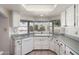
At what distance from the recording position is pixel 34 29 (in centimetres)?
422

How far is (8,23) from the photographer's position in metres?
3.37

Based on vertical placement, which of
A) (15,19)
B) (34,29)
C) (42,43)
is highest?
(15,19)

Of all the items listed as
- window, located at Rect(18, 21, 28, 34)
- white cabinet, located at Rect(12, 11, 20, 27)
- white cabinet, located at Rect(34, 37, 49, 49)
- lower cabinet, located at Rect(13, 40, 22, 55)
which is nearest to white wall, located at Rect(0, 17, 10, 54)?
white cabinet, located at Rect(12, 11, 20, 27)

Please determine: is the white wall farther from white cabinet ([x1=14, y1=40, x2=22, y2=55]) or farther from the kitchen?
white cabinet ([x1=14, y1=40, x2=22, y2=55])

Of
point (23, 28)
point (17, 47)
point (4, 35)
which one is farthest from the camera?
point (23, 28)

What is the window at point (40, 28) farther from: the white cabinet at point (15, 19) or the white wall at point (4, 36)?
the white wall at point (4, 36)

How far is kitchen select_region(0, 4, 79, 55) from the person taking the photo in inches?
126

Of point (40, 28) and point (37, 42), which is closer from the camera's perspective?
point (37, 42)

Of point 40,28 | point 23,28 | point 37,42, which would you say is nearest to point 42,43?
point 37,42

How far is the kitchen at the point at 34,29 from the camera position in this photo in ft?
10.5

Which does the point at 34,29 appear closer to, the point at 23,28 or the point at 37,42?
the point at 23,28

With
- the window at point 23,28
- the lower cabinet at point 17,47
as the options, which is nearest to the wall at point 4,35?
the lower cabinet at point 17,47
